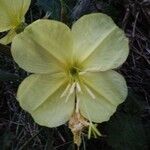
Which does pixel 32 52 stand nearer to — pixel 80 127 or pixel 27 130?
pixel 80 127

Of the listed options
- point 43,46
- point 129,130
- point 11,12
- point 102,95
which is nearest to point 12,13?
point 11,12

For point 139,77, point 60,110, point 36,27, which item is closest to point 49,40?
point 36,27

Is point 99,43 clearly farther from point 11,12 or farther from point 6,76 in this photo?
point 6,76

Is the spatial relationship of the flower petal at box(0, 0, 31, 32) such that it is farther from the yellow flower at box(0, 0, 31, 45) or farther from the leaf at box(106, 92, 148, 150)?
the leaf at box(106, 92, 148, 150)

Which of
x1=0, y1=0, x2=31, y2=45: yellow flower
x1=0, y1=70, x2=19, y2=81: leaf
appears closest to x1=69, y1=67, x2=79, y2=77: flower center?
x1=0, y1=0, x2=31, y2=45: yellow flower

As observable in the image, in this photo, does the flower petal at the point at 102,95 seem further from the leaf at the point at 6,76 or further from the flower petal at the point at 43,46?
the leaf at the point at 6,76

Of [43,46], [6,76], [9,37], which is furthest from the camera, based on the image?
[6,76]
